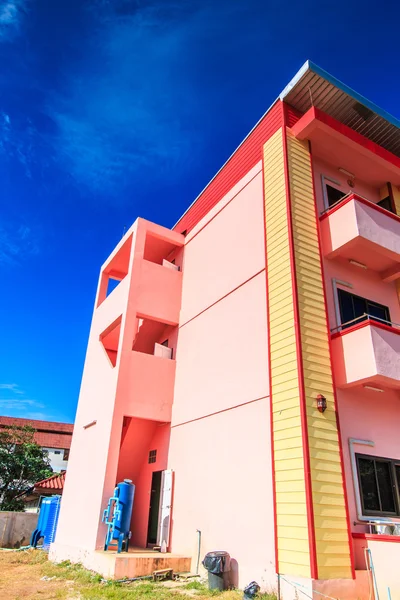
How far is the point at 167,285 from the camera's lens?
49.3 ft

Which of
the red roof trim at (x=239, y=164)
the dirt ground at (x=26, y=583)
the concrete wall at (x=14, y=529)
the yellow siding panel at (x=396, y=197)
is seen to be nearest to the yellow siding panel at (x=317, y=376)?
the red roof trim at (x=239, y=164)

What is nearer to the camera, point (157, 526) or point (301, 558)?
point (301, 558)

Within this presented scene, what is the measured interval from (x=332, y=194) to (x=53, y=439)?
4857cm

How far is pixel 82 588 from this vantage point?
28.1 feet

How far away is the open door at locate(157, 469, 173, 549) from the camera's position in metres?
11.6

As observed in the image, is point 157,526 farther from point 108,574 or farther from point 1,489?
point 1,489

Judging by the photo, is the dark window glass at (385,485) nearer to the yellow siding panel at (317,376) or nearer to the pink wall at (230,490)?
the yellow siding panel at (317,376)

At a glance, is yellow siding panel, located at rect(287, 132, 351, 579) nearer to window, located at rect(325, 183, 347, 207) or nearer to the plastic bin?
window, located at rect(325, 183, 347, 207)

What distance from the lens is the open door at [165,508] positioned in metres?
11.6

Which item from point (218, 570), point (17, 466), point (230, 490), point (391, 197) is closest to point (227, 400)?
point (230, 490)

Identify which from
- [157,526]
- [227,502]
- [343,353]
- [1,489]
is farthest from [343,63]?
[1,489]

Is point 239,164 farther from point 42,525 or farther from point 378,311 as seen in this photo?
point 42,525

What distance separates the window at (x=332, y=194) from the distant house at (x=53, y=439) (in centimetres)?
4482

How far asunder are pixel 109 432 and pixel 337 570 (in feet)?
22.2
